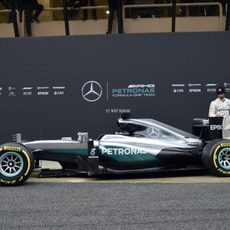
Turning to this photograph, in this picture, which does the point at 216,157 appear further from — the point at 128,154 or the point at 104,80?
the point at 104,80

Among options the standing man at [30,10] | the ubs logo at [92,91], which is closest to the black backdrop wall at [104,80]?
the ubs logo at [92,91]

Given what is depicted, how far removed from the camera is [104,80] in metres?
14.5

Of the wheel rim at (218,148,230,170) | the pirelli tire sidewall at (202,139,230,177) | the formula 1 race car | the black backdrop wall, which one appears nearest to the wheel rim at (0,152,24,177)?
the formula 1 race car

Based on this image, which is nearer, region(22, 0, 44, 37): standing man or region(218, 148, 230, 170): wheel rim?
region(218, 148, 230, 170): wheel rim

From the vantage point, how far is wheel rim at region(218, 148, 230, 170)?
9.09m

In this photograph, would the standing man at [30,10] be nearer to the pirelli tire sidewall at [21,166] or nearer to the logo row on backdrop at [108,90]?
the logo row on backdrop at [108,90]

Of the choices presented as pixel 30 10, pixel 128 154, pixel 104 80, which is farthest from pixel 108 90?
pixel 128 154

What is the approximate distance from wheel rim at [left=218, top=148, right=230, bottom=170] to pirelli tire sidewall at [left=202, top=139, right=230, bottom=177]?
2cm

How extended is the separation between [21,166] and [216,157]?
3408 mm

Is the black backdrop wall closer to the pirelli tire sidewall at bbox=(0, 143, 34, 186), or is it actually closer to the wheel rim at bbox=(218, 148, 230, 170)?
the wheel rim at bbox=(218, 148, 230, 170)

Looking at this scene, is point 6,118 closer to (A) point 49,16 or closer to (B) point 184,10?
(A) point 49,16

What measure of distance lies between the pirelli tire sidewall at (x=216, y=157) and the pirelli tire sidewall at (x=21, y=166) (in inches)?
122

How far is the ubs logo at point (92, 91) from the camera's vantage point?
14.5m

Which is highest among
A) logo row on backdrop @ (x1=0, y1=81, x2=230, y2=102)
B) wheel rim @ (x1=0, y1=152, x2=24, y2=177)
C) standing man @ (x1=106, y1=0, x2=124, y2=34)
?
standing man @ (x1=106, y1=0, x2=124, y2=34)
